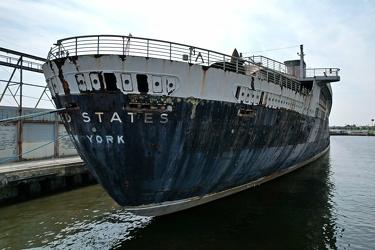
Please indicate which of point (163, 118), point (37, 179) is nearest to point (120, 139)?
point (163, 118)

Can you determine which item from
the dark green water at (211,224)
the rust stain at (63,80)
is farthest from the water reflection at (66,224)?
the rust stain at (63,80)

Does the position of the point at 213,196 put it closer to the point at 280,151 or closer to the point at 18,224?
the point at 280,151

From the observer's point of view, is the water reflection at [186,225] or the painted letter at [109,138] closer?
the painted letter at [109,138]

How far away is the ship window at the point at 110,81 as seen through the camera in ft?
24.6

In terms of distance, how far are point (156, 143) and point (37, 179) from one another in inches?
361

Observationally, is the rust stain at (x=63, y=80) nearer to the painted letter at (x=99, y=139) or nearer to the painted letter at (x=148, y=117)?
the painted letter at (x=99, y=139)

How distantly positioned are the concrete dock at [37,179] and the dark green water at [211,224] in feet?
2.79

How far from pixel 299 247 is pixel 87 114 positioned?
295 inches

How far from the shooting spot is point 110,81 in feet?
24.7

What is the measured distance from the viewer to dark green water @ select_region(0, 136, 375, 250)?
7.89m

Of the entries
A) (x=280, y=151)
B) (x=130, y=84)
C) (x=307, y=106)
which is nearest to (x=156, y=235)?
(x=130, y=84)

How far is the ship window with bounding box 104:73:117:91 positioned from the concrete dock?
27.9ft

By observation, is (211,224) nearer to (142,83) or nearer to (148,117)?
(148,117)

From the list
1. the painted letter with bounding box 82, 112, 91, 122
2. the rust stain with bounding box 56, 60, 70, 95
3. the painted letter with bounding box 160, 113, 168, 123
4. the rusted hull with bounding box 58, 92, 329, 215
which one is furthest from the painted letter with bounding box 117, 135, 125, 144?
the rust stain with bounding box 56, 60, 70, 95
